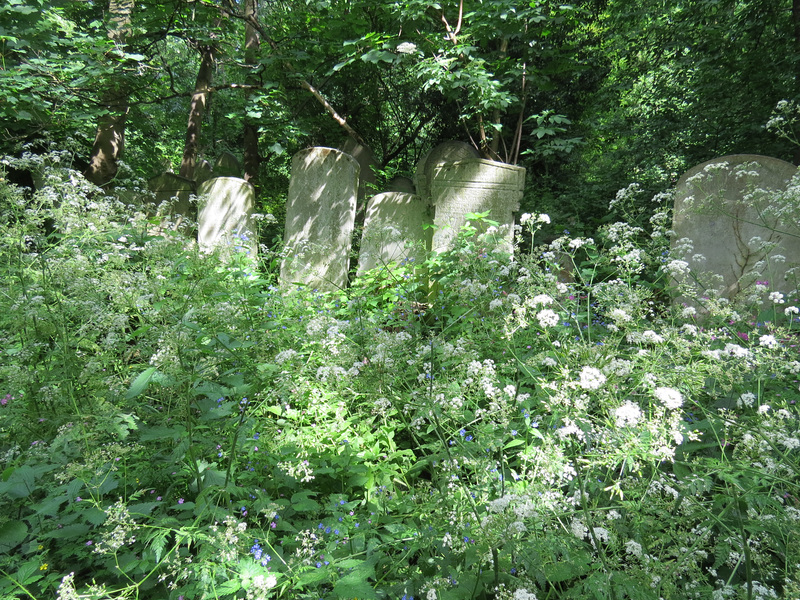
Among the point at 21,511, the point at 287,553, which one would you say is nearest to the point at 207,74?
the point at 21,511

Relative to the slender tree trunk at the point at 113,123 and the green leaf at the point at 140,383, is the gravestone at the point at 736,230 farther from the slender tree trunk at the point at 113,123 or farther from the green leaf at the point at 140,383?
the slender tree trunk at the point at 113,123

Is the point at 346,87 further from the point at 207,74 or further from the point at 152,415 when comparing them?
the point at 152,415

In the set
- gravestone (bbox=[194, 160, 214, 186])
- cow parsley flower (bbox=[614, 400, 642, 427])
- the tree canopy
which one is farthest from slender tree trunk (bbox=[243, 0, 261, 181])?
cow parsley flower (bbox=[614, 400, 642, 427])

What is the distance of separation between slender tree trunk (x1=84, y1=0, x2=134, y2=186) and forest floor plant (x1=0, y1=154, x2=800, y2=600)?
4.82 m

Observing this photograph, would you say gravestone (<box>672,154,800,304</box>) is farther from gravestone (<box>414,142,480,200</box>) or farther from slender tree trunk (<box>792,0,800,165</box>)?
gravestone (<box>414,142,480,200</box>)

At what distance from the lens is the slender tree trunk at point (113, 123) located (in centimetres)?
673

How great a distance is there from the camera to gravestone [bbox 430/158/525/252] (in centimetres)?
495

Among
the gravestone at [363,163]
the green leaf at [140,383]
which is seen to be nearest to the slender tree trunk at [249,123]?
the gravestone at [363,163]

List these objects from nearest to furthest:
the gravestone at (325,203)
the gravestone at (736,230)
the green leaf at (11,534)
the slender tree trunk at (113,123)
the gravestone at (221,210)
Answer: the green leaf at (11,534)
the gravestone at (736,230)
the gravestone at (325,203)
the gravestone at (221,210)
the slender tree trunk at (113,123)

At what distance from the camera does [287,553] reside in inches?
74.0

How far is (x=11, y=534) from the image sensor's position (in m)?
1.72

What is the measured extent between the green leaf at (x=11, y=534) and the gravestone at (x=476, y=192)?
394 cm

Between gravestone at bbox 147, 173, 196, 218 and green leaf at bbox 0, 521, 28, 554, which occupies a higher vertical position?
gravestone at bbox 147, 173, 196, 218

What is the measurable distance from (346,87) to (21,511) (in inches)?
344
